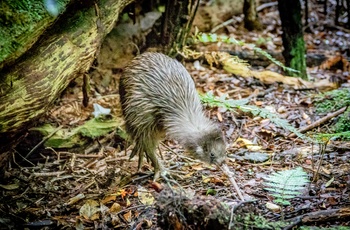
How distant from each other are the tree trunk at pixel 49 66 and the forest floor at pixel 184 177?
0.71 m

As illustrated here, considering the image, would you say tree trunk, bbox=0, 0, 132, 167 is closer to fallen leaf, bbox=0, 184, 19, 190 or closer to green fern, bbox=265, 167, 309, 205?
fallen leaf, bbox=0, 184, 19, 190

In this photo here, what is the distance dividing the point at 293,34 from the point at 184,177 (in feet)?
11.0

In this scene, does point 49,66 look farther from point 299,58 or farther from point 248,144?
point 299,58

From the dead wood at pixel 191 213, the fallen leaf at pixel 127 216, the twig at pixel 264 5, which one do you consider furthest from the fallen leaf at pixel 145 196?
the twig at pixel 264 5

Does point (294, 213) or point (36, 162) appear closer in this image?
point (294, 213)

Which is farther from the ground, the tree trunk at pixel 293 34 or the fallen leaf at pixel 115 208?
the tree trunk at pixel 293 34

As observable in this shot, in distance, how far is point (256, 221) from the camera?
321 centimetres

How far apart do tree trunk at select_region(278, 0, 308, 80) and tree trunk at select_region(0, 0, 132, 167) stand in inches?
121

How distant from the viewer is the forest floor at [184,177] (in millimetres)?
3301

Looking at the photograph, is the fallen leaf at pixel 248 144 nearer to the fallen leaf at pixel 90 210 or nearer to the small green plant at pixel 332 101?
the small green plant at pixel 332 101

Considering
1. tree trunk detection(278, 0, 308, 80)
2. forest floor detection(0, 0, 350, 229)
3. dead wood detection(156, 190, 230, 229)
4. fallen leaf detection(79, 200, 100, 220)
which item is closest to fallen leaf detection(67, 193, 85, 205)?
forest floor detection(0, 0, 350, 229)

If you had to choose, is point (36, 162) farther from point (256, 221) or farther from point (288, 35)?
point (288, 35)

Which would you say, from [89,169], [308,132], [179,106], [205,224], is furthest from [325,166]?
[89,169]

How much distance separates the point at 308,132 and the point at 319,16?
21.5 feet
